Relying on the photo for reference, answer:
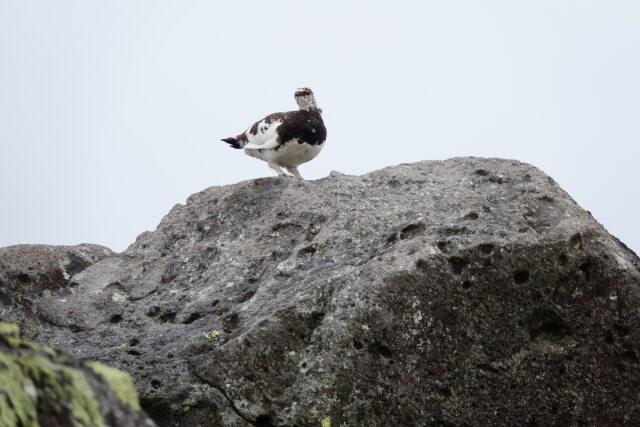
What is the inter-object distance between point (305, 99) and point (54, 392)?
8471 mm

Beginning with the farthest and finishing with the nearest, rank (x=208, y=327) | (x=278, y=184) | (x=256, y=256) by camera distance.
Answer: (x=278, y=184)
(x=256, y=256)
(x=208, y=327)

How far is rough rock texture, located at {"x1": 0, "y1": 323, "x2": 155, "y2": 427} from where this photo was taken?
2775 mm

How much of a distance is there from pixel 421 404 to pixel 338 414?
661mm

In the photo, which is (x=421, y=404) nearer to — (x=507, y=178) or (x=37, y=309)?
(x=507, y=178)

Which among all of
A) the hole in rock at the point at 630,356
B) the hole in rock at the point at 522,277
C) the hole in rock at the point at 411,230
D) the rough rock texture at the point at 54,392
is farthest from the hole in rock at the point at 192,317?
the rough rock texture at the point at 54,392

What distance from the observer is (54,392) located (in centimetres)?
285

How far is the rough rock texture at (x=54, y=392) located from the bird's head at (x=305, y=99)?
8.26 metres

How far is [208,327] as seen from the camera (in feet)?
23.2

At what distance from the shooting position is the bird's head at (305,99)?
1100cm

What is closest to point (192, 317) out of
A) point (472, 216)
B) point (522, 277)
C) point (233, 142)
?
point (472, 216)

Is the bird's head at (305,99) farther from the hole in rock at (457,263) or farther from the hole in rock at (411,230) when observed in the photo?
the hole in rock at (457,263)

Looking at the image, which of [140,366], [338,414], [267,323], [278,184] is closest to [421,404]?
[338,414]

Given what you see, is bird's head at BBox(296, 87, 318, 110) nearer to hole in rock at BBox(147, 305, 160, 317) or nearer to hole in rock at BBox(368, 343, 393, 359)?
hole in rock at BBox(147, 305, 160, 317)

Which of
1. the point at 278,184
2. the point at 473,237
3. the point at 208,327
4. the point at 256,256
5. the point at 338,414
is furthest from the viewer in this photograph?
the point at 278,184
